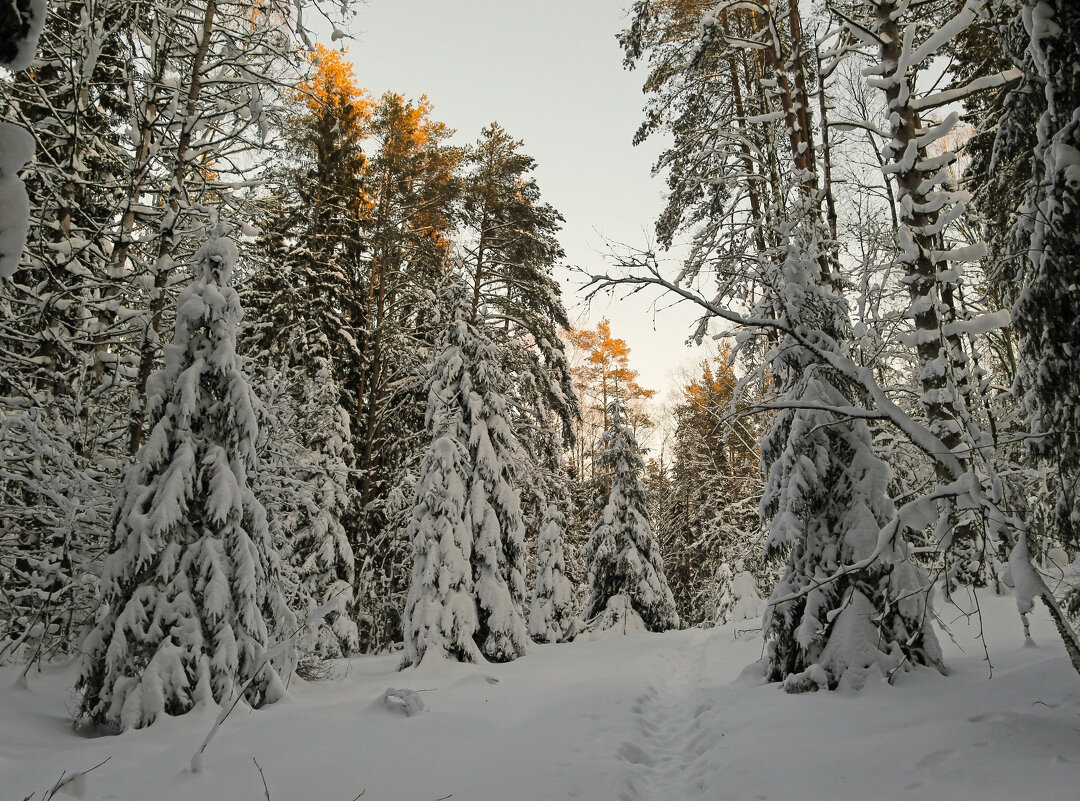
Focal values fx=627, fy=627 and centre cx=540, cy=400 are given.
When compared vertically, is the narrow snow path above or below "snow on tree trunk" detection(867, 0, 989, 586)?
below

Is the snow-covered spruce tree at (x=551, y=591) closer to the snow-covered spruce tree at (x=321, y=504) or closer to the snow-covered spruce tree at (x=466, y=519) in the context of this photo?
the snow-covered spruce tree at (x=466, y=519)

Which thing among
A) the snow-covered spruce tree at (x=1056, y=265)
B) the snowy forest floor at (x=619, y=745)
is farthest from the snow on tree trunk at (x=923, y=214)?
the snow-covered spruce tree at (x=1056, y=265)

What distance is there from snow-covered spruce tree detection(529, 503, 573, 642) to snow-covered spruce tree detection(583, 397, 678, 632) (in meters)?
1.08

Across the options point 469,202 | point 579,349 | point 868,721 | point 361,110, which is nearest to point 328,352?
point 469,202

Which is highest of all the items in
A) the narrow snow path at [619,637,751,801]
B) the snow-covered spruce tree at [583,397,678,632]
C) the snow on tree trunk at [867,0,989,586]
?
the snow on tree trunk at [867,0,989,586]

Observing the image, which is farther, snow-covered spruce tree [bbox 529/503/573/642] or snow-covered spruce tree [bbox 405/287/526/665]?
snow-covered spruce tree [bbox 529/503/573/642]

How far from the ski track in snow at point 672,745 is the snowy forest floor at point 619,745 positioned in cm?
3

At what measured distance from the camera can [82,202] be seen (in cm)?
938

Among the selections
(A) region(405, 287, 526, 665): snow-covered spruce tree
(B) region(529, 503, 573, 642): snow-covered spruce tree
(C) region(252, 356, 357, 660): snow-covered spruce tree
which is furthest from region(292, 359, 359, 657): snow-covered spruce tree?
→ (B) region(529, 503, 573, 642): snow-covered spruce tree

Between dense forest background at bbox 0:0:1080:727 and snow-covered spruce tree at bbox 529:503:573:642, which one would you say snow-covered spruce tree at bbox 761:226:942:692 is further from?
snow-covered spruce tree at bbox 529:503:573:642

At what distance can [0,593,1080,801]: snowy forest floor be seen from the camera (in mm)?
3781

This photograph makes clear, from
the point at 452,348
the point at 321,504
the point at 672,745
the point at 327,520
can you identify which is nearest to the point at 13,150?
the point at 672,745

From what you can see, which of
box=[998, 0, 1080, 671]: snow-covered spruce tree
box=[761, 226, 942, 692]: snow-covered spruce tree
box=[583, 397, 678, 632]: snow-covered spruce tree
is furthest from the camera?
box=[583, 397, 678, 632]: snow-covered spruce tree

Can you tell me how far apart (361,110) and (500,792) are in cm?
1875
